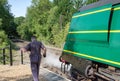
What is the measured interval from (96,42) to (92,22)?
87cm

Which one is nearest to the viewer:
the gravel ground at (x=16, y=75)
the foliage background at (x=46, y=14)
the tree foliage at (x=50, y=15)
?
the gravel ground at (x=16, y=75)

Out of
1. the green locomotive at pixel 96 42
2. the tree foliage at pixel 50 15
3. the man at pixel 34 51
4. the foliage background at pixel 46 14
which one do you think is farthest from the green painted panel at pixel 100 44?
the foliage background at pixel 46 14

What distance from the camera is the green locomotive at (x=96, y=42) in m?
7.40

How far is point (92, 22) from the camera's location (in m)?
9.04

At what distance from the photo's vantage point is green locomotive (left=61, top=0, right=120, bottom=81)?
24.3 ft

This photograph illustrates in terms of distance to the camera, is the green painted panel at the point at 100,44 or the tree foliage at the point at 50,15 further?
the tree foliage at the point at 50,15

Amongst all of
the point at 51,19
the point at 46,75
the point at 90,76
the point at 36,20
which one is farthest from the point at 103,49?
the point at 36,20

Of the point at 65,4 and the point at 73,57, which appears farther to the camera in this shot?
the point at 65,4

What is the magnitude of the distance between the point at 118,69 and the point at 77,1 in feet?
182

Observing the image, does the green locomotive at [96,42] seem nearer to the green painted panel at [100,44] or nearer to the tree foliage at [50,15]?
the green painted panel at [100,44]

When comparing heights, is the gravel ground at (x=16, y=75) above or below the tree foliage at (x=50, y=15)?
below

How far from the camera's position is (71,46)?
35.9 feet

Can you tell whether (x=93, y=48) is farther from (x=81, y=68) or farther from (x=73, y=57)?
(x=73, y=57)

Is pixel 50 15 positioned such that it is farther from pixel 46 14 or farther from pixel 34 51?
pixel 34 51
